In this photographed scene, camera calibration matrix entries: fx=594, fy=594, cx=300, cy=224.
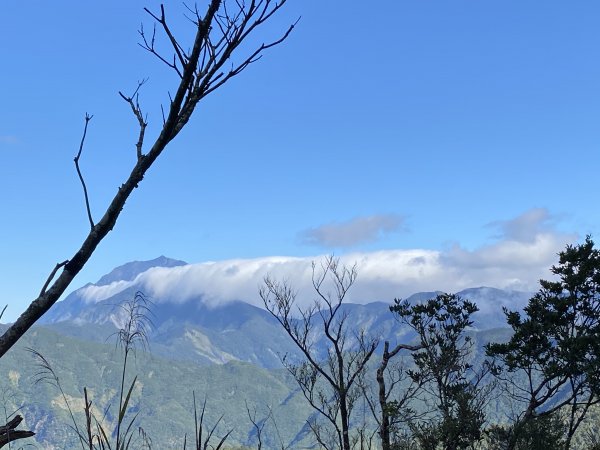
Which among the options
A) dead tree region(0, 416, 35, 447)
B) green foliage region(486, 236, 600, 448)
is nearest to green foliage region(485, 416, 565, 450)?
green foliage region(486, 236, 600, 448)

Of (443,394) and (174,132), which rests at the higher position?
(174,132)

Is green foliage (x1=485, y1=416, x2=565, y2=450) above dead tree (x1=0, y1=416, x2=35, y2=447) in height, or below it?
below

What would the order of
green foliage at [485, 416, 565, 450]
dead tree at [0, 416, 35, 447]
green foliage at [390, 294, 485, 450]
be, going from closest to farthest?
dead tree at [0, 416, 35, 447] < green foliage at [485, 416, 565, 450] < green foliage at [390, 294, 485, 450]

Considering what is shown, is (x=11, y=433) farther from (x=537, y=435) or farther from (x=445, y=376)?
(x=445, y=376)

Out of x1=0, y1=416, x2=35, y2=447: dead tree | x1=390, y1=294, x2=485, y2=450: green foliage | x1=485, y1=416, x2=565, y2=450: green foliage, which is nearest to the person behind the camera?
x1=0, y1=416, x2=35, y2=447: dead tree

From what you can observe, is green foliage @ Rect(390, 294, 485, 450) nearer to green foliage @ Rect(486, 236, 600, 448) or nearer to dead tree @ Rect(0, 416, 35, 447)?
green foliage @ Rect(486, 236, 600, 448)

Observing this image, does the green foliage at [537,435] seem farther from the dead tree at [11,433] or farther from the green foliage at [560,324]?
the dead tree at [11,433]

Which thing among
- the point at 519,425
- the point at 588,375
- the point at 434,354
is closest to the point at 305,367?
the point at 434,354

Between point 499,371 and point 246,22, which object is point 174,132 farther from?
point 499,371

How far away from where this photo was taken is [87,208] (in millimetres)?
4043

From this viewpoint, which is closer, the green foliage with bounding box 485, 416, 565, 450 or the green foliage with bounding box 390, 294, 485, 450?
the green foliage with bounding box 485, 416, 565, 450

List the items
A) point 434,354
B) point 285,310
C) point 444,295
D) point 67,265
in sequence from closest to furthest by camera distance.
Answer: point 67,265
point 285,310
point 434,354
point 444,295

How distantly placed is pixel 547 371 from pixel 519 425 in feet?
8.22

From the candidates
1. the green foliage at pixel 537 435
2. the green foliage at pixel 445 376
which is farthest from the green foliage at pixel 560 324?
the green foliage at pixel 445 376
